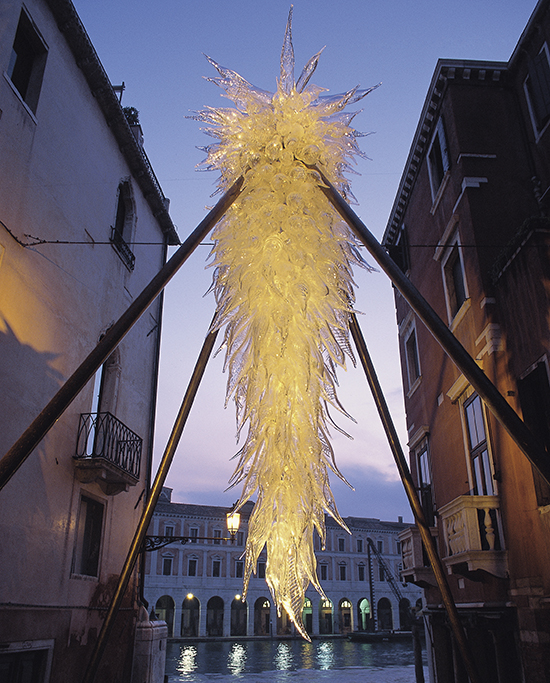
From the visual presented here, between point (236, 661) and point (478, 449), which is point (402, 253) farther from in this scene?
point (236, 661)

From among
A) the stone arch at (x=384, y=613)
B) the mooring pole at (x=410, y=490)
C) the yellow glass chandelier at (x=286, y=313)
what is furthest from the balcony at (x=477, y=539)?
the stone arch at (x=384, y=613)

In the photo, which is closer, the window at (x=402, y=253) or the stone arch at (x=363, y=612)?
the window at (x=402, y=253)

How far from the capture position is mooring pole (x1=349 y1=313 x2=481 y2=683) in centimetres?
363

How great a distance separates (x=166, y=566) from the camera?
56875 mm

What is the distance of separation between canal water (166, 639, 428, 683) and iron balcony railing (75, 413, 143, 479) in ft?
50.1

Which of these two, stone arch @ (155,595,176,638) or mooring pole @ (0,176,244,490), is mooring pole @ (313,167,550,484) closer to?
mooring pole @ (0,176,244,490)

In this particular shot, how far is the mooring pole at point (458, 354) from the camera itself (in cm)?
311

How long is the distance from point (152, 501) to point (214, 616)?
61.6 m

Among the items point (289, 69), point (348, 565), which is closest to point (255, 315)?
point (289, 69)

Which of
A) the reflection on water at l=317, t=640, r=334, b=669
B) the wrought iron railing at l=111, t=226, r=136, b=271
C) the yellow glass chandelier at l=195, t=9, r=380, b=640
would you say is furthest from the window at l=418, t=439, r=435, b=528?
the reflection on water at l=317, t=640, r=334, b=669

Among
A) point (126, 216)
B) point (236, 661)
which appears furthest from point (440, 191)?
point (236, 661)

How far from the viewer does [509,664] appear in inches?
351

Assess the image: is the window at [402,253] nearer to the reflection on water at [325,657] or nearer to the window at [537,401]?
the window at [537,401]

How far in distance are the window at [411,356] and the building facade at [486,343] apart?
2.66 ft
